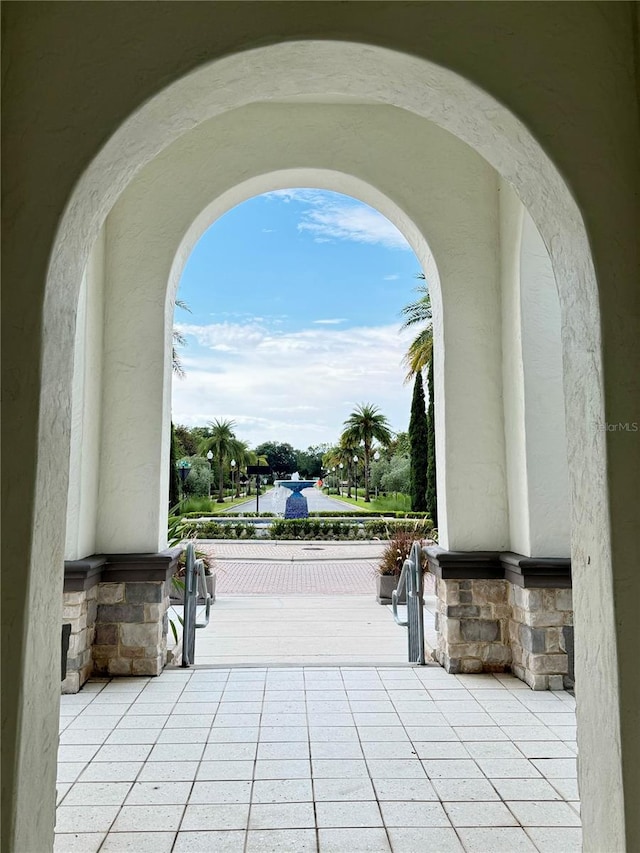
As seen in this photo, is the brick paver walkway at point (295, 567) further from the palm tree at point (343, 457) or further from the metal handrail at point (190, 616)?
the palm tree at point (343, 457)

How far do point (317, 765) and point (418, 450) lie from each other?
15590 millimetres

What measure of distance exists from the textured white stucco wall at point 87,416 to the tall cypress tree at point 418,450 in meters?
14.4

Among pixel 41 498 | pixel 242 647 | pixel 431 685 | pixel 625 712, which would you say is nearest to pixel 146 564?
pixel 242 647

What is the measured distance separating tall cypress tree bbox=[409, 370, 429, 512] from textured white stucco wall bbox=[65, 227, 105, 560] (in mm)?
14432

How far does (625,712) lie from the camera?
1557 mm

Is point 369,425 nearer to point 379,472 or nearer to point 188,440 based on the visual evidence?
point 379,472

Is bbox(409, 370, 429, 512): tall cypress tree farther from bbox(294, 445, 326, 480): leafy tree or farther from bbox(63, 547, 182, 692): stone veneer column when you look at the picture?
bbox(294, 445, 326, 480): leafy tree

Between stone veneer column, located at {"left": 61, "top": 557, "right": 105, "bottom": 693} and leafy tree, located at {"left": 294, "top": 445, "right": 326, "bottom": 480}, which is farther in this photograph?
leafy tree, located at {"left": 294, "top": 445, "right": 326, "bottom": 480}

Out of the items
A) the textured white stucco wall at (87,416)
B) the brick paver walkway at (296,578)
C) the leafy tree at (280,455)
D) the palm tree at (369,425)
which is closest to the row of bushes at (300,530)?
the brick paver walkway at (296,578)

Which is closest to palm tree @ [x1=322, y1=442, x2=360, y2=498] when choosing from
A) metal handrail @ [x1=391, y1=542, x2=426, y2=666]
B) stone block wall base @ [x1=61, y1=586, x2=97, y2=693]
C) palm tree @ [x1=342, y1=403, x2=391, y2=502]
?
palm tree @ [x1=342, y1=403, x2=391, y2=502]

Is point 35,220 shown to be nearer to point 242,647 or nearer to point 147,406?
point 147,406

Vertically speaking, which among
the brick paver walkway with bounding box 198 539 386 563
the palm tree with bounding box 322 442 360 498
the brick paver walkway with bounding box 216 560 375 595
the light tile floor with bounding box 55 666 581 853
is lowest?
the brick paver walkway with bounding box 216 560 375 595

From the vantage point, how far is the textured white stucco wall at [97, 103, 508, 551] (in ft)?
14.1

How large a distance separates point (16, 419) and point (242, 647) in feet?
13.5
